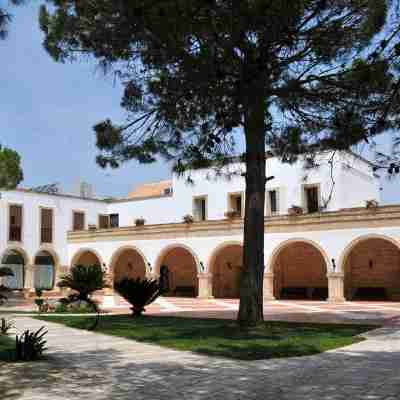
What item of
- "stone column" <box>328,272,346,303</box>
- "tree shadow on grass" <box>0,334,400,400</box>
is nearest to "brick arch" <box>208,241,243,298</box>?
A: "stone column" <box>328,272,346,303</box>

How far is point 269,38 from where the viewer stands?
31.3 feet

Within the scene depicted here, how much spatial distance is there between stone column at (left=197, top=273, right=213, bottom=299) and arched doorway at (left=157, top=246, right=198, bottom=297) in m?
3.49

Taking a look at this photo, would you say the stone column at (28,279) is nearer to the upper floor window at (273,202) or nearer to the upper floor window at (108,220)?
the upper floor window at (108,220)

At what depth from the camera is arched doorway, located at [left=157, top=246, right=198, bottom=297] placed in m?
31.1

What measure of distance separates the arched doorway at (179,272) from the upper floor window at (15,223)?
9268 millimetres

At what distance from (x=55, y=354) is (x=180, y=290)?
2281 centimetres

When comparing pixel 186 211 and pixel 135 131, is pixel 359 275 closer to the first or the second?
pixel 186 211

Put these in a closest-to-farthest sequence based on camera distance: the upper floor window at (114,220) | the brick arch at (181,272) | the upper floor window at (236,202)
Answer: the upper floor window at (236,202) → the brick arch at (181,272) → the upper floor window at (114,220)

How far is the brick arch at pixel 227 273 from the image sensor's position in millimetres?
29078

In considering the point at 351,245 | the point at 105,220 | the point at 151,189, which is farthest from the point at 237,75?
the point at 151,189

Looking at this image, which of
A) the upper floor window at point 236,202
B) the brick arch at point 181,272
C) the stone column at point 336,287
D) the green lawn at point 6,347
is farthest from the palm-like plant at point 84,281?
the brick arch at point 181,272

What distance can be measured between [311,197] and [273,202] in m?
Answer: 2.31

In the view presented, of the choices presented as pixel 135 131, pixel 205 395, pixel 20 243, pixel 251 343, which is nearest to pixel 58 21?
pixel 135 131

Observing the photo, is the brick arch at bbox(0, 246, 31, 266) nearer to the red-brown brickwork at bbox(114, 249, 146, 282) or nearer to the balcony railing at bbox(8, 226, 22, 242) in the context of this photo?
the balcony railing at bbox(8, 226, 22, 242)
